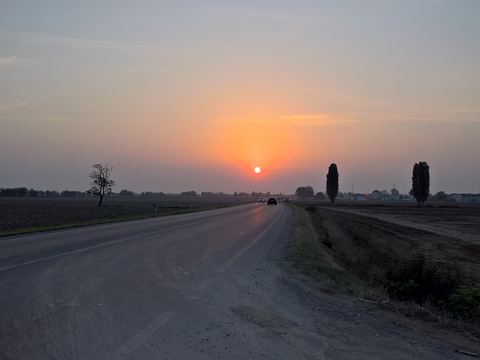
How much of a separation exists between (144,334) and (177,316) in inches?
32.5

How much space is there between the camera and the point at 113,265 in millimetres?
9453

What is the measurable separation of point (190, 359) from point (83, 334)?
5.28ft

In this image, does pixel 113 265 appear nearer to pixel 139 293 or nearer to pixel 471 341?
pixel 139 293

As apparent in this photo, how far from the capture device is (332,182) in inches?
4764

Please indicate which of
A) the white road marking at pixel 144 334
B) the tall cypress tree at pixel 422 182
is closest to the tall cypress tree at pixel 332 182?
the tall cypress tree at pixel 422 182

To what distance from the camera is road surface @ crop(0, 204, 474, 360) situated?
4398mm

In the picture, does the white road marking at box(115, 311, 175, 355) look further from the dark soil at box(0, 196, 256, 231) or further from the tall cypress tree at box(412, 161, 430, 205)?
the tall cypress tree at box(412, 161, 430, 205)

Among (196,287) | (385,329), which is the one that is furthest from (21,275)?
(385,329)

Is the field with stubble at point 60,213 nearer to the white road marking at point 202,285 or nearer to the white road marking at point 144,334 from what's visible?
the white road marking at point 202,285

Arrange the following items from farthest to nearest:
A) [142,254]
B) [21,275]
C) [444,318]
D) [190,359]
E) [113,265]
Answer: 1. [142,254]
2. [113,265]
3. [21,275]
4. [444,318]
5. [190,359]

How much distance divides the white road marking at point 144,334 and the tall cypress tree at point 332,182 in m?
119


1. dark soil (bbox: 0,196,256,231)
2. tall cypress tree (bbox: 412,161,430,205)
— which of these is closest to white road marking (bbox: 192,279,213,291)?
dark soil (bbox: 0,196,256,231)

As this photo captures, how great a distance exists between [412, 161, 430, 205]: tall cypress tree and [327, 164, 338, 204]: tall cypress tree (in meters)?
23.1

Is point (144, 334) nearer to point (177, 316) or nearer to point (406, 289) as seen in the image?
point (177, 316)
